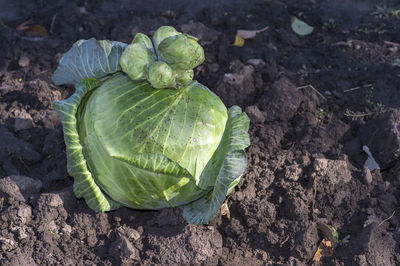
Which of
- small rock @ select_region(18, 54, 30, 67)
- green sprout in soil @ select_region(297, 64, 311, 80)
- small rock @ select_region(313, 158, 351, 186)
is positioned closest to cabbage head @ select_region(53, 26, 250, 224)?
small rock @ select_region(313, 158, 351, 186)

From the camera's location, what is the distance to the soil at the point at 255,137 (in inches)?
146

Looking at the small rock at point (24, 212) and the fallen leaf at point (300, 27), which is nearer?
the small rock at point (24, 212)

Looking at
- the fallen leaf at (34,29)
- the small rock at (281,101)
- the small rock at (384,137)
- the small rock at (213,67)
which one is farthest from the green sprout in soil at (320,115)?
the fallen leaf at (34,29)

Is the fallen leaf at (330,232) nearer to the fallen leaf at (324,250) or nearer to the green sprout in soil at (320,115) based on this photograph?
the fallen leaf at (324,250)

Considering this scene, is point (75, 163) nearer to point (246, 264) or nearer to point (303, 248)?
point (246, 264)

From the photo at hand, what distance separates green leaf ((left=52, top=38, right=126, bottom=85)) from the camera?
12.3ft

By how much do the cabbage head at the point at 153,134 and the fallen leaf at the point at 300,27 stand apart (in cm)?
225

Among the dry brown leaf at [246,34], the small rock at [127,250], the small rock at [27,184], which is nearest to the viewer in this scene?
the small rock at [127,250]

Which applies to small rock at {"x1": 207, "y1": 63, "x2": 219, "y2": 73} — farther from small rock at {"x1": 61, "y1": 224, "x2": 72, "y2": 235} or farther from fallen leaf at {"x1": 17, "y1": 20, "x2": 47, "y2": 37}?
small rock at {"x1": 61, "y1": 224, "x2": 72, "y2": 235}

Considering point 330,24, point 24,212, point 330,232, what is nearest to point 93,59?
point 24,212

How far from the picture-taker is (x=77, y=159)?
3570mm

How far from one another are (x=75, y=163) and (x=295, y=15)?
11.4 feet

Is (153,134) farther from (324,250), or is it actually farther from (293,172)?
(324,250)

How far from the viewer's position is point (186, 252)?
11.9ft
